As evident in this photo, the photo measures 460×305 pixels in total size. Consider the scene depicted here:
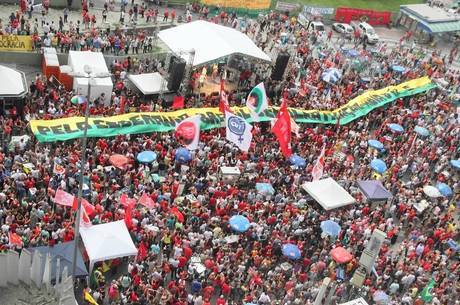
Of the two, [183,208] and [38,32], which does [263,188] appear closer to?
[183,208]

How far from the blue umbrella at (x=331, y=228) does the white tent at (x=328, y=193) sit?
5.69 feet

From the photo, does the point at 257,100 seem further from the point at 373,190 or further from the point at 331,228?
the point at 331,228

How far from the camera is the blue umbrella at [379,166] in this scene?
1272 inches

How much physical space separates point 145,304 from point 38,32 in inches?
911

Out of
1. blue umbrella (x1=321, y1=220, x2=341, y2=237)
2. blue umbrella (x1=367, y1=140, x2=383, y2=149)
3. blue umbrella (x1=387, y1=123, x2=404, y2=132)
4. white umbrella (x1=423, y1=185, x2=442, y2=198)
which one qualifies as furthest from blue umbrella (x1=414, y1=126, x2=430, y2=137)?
blue umbrella (x1=321, y1=220, x2=341, y2=237)

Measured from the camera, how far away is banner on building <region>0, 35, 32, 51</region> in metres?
34.9

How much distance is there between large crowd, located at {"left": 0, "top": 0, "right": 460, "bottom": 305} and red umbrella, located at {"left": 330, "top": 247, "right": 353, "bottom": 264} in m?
0.44

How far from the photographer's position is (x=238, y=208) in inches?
1052

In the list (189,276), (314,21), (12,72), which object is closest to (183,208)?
(189,276)

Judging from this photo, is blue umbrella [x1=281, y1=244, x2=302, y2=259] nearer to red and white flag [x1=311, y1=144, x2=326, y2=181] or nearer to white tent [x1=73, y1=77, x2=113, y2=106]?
red and white flag [x1=311, y1=144, x2=326, y2=181]

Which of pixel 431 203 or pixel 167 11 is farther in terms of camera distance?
pixel 167 11

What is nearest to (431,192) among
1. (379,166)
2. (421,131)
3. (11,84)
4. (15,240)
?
(379,166)

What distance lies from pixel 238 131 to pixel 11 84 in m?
11.7

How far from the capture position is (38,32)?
125 feet
